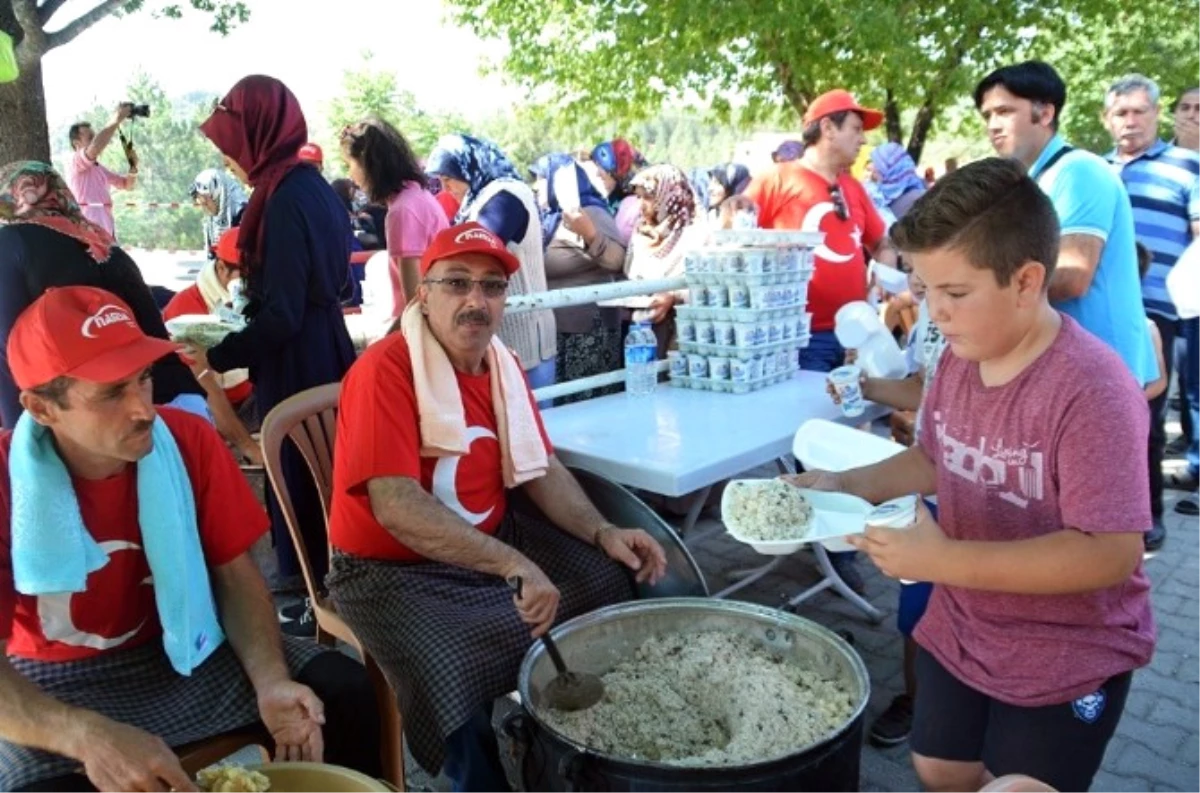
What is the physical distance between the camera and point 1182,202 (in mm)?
4418

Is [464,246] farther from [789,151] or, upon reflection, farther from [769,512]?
[789,151]

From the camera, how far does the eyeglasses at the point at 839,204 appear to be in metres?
3.99

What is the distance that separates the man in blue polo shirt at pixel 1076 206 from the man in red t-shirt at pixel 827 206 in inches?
46.7

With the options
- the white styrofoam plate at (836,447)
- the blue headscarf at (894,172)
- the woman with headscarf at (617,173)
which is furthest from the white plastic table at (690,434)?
the blue headscarf at (894,172)

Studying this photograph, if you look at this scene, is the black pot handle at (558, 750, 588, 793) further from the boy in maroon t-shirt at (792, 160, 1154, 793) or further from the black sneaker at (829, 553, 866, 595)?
the black sneaker at (829, 553, 866, 595)

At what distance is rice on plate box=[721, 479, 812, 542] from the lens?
180 cm

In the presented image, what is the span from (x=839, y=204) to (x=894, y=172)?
11.4 feet

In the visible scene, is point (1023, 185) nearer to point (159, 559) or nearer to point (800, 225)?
point (159, 559)

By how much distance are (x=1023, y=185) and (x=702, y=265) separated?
1887mm

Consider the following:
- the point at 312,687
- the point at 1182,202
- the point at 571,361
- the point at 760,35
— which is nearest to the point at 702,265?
the point at 571,361

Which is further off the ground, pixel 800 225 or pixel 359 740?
pixel 800 225

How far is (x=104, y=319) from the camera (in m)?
1.74

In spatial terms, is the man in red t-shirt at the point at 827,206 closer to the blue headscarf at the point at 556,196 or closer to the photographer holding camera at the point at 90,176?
the blue headscarf at the point at 556,196

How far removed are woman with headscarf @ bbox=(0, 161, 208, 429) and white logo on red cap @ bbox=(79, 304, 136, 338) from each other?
38.9 inches
